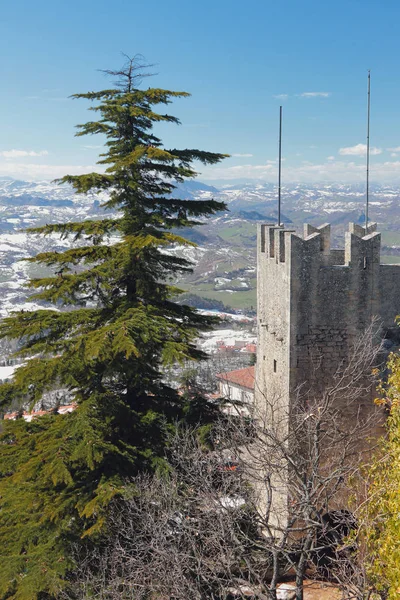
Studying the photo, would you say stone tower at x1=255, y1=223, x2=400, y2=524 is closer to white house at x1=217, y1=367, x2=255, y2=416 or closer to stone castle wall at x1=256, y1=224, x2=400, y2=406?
stone castle wall at x1=256, y1=224, x2=400, y2=406

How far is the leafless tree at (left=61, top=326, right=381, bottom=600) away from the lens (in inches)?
368

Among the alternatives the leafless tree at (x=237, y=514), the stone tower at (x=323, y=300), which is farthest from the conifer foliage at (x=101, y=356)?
the stone tower at (x=323, y=300)

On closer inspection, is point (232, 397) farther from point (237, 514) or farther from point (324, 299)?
point (237, 514)

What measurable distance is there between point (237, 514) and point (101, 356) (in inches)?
172

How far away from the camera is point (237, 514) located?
10703 mm

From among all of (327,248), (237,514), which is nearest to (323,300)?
(327,248)

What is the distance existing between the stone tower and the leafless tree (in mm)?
368

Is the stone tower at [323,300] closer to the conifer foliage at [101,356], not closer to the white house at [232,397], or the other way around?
the white house at [232,397]

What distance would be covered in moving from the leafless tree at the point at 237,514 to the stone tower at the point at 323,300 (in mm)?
368

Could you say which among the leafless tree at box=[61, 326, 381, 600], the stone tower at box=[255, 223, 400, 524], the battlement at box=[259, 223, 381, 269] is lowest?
the leafless tree at box=[61, 326, 381, 600]

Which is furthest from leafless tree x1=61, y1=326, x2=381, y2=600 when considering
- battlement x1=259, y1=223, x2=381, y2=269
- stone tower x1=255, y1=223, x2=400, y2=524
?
battlement x1=259, y1=223, x2=381, y2=269

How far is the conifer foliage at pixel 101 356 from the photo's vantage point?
1050 cm

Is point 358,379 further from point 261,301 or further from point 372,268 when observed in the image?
point 261,301

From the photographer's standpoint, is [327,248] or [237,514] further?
[327,248]
